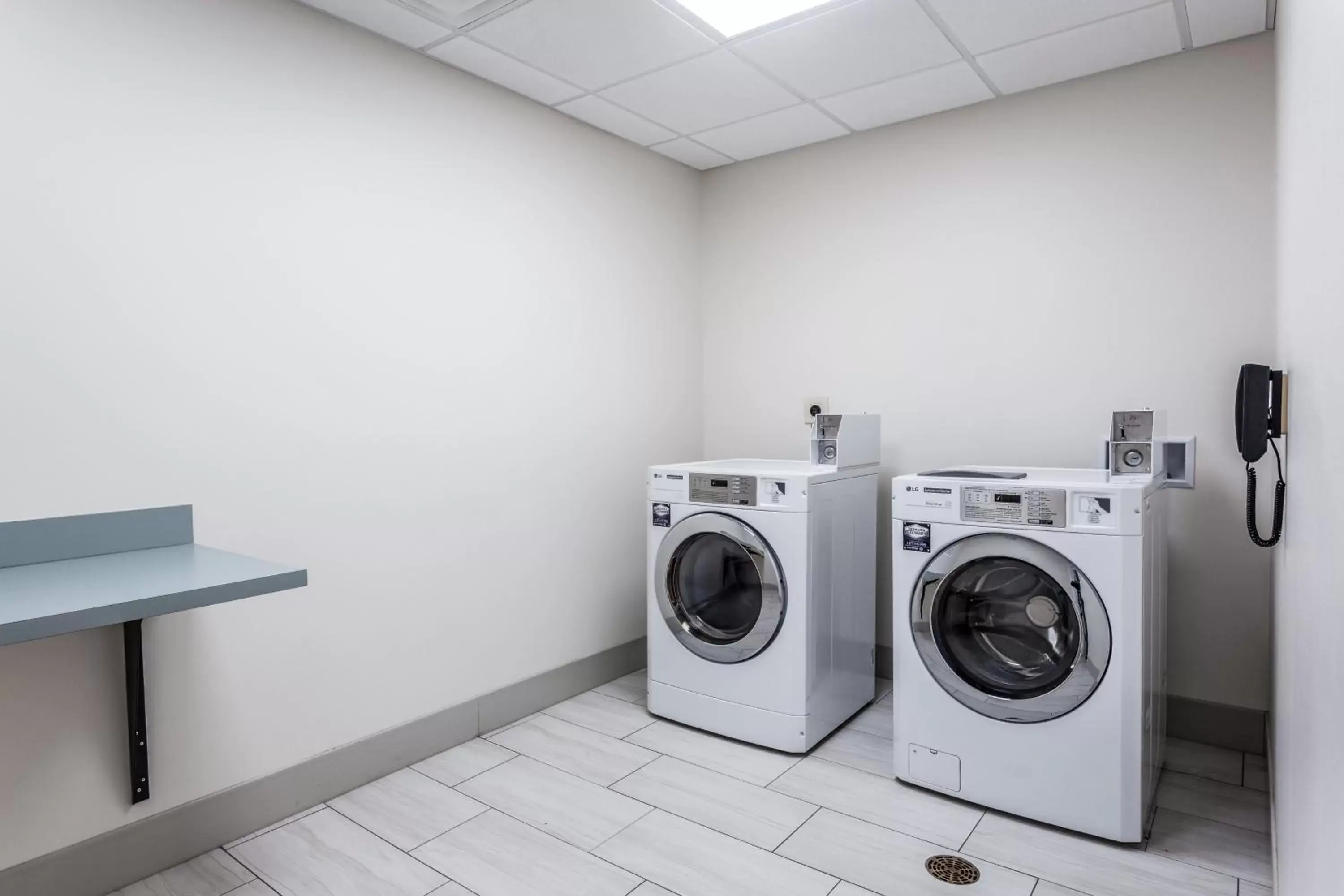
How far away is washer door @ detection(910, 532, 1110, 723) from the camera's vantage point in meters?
2.11

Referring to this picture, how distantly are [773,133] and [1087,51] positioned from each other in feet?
3.88

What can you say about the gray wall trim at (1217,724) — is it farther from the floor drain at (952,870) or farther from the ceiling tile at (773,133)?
the ceiling tile at (773,133)

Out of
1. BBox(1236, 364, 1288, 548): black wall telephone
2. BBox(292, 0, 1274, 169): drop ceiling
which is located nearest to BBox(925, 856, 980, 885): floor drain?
BBox(1236, 364, 1288, 548): black wall telephone

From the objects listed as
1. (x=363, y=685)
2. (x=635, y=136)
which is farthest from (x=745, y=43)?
(x=363, y=685)

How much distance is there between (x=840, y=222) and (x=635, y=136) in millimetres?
949

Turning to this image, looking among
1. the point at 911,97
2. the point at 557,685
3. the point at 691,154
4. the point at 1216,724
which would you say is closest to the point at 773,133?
the point at 691,154

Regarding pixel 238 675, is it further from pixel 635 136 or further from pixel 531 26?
pixel 635 136

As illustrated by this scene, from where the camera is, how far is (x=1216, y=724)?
2680mm

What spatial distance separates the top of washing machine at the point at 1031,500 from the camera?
206 cm

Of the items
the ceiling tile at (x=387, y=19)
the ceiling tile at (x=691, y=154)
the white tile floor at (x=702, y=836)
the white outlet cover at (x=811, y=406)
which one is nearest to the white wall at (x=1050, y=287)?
the white outlet cover at (x=811, y=406)

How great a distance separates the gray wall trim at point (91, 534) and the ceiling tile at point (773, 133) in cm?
244

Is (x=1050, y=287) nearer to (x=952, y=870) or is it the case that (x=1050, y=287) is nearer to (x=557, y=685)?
(x=952, y=870)

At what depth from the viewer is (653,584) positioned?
293cm

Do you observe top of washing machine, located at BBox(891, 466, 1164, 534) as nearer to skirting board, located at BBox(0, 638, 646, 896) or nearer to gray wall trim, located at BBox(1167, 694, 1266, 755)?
gray wall trim, located at BBox(1167, 694, 1266, 755)
